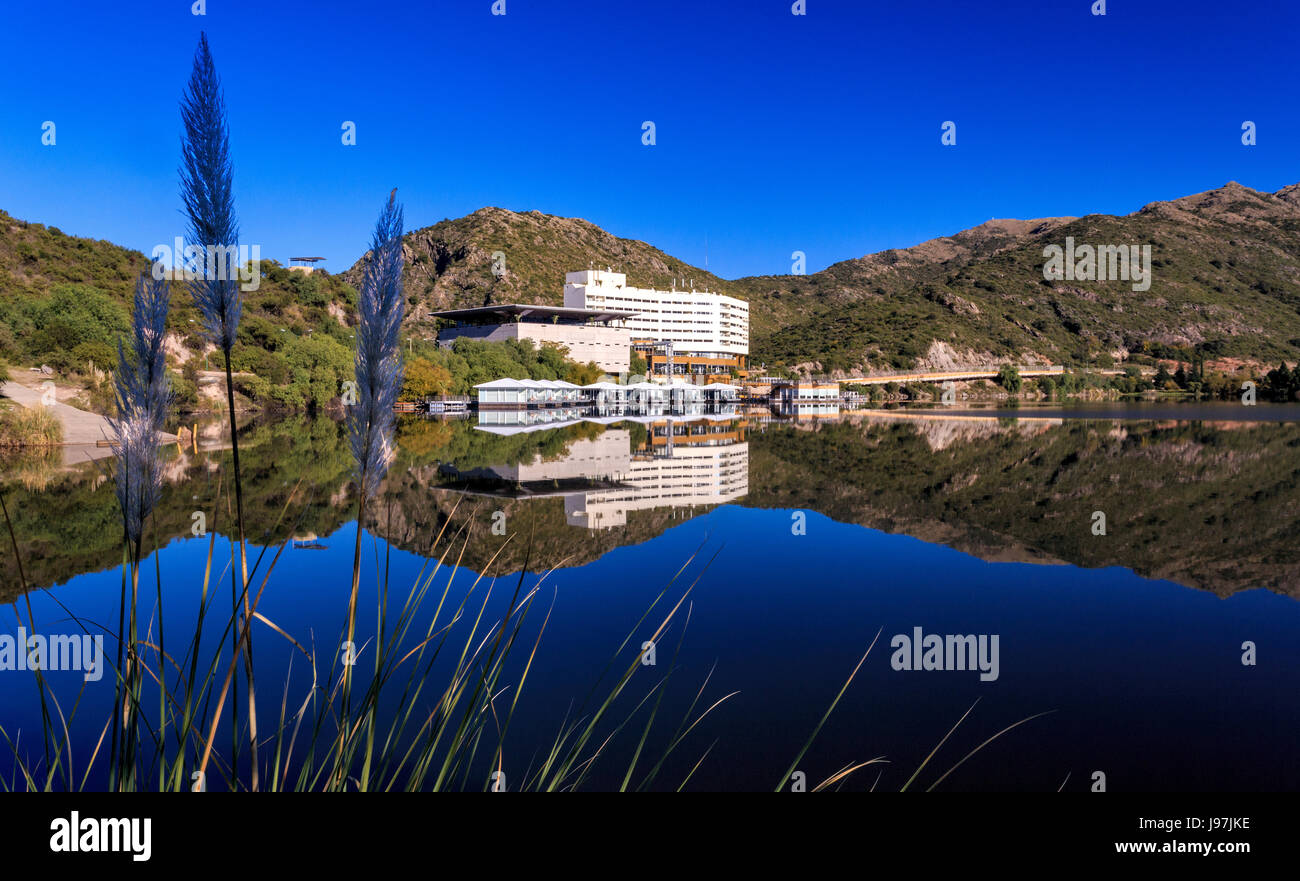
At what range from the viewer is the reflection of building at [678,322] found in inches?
3418

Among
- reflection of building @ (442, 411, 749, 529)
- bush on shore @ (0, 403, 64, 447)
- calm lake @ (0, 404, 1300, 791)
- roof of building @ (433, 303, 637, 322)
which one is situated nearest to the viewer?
calm lake @ (0, 404, 1300, 791)

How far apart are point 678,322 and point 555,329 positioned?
111 ft

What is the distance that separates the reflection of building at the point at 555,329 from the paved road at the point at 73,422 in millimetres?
42401

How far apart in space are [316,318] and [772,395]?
117 feet

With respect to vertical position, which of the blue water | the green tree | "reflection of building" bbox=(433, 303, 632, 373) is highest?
"reflection of building" bbox=(433, 303, 632, 373)

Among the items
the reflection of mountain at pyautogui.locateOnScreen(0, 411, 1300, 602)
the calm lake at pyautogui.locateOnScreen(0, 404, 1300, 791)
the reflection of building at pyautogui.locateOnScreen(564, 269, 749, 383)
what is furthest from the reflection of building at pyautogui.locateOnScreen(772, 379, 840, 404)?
the calm lake at pyautogui.locateOnScreen(0, 404, 1300, 791)

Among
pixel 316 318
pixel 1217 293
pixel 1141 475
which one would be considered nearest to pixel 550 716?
pixel 1141 475

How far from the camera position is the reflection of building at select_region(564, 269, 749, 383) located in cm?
8681

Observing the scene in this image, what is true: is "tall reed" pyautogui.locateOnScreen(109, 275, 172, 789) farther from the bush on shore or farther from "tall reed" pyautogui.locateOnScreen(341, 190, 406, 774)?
the bush on shore

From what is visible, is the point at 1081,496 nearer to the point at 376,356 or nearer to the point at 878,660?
the point at 878,660

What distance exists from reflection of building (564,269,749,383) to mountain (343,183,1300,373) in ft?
15.7

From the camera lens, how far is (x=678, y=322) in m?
97.1

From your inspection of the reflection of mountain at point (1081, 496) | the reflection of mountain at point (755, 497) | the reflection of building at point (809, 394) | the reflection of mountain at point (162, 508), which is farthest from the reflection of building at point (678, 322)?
the reflection of mountain at point (162, 508)
